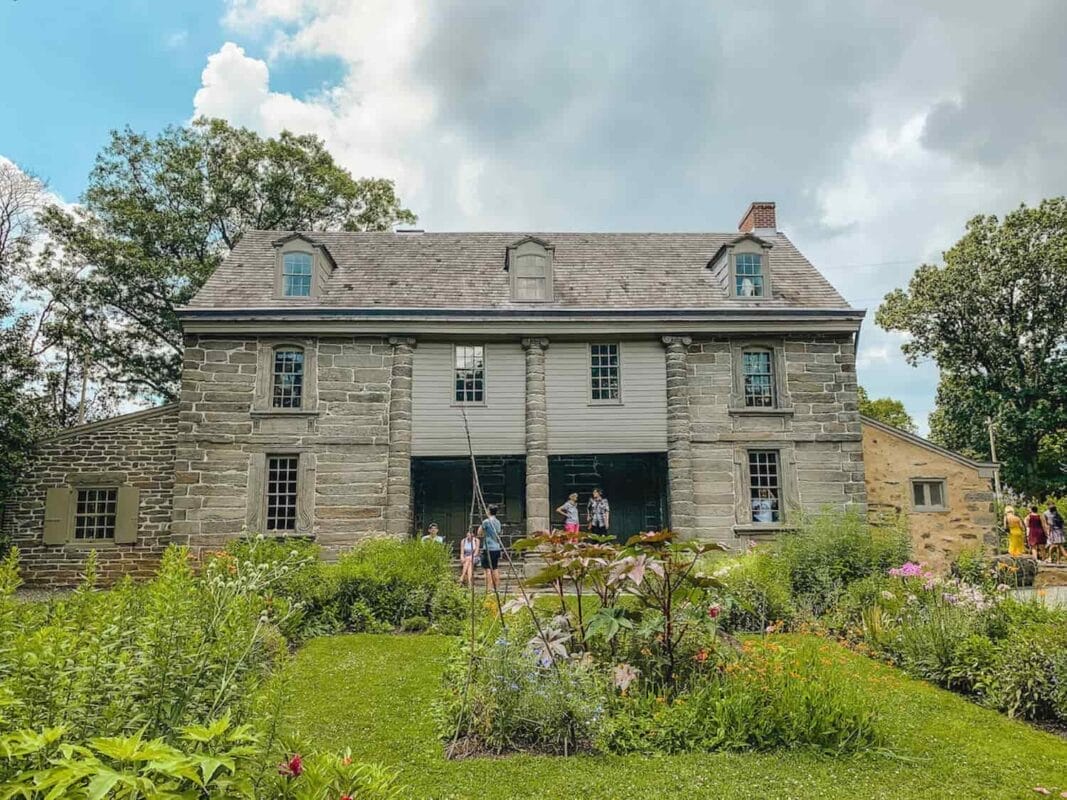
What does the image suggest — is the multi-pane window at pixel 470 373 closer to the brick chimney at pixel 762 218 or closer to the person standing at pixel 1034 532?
the brick chimney at pixel 762 218

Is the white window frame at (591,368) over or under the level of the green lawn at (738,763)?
over

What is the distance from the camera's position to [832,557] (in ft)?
36.7

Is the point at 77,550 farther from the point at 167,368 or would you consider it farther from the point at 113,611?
the point at 113,611

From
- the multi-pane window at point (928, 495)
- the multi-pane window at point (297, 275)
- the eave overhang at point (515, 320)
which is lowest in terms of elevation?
the multi-pane window at point (928, 495)

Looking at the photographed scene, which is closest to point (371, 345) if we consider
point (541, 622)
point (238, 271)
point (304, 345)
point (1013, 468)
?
point (304, 345)

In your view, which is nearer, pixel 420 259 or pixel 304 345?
pixel 304 345

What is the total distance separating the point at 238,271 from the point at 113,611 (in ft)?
49.3

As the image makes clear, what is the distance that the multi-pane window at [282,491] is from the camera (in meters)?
15.3

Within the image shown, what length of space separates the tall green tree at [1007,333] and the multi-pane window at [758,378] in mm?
13273

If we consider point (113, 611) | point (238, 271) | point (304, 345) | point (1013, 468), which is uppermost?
point (238, 271)

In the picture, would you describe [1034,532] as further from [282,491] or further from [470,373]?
[282,491]

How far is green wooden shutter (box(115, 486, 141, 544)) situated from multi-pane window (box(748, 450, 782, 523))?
1341 centimetres

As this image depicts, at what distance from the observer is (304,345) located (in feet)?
52.0

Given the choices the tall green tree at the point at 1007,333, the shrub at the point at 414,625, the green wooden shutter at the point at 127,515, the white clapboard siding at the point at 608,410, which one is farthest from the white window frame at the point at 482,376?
the tall green tree at the point at 1007,333
